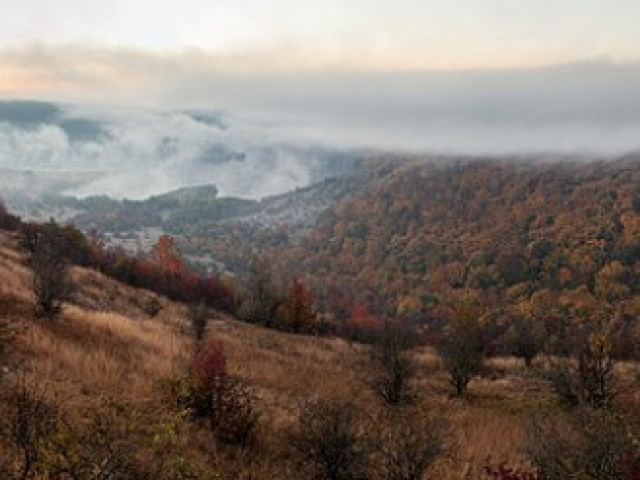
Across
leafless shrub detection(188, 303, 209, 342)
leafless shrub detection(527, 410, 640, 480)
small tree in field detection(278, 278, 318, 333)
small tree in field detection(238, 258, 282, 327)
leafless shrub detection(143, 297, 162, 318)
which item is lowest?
small tree in field detection(278, 278, 318, 333)

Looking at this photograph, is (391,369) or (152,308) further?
(152,308)

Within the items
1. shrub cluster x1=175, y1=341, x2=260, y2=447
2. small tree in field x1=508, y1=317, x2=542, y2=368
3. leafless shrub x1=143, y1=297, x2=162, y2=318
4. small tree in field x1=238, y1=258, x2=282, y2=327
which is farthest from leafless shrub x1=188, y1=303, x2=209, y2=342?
small tree in field x1=238, y1=258, x2=282, y2=327

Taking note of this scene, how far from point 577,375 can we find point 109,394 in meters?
17.7

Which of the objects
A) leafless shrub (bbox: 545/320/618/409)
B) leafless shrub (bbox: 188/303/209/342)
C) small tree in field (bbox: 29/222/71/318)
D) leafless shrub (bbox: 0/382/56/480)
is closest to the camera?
leafless shrub (bbox: 0/382/56/480)

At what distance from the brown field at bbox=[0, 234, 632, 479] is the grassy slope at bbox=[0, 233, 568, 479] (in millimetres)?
35

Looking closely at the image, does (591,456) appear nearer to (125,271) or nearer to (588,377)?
(588,377)

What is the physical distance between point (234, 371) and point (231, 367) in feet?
2.99

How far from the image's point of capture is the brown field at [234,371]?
54.9 ft

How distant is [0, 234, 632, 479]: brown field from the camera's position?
1672 centimetres

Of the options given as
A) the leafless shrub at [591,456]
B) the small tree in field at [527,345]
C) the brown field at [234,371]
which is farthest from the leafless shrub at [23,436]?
the small tree in field at [527,345]

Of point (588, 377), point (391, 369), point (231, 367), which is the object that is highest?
point (231, 367)

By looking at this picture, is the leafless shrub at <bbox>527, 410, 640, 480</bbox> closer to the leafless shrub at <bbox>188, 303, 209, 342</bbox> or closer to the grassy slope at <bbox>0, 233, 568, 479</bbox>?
the grassy slope at <bbox>0, 233, 568, 479</bbox>

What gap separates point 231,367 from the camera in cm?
2573

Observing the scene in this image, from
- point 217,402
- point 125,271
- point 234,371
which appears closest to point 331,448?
point 217,402
